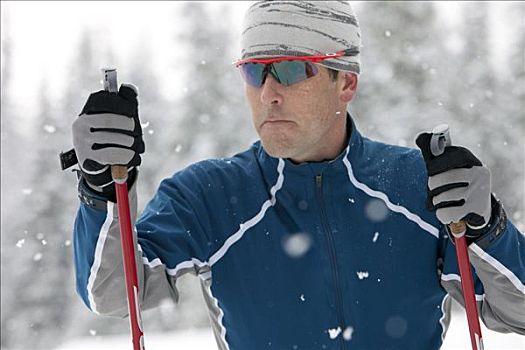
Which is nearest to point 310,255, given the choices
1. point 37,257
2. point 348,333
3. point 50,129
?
point 348,333

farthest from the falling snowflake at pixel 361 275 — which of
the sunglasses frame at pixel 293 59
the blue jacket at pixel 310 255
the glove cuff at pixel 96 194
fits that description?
the glove cuff at pixel 96 194

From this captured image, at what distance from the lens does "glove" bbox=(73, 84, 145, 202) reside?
2.53 meters

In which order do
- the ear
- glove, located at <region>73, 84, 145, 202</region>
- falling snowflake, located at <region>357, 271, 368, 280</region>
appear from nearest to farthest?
glove, located at <region>73, 84, 145, 202</region>, falling snowflake, located at <region>357, 271, 368, 280</region>, the ear

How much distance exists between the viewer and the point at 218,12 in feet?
104

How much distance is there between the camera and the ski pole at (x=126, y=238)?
8.57 feet

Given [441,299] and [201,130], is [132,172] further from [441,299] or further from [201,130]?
[201,130]

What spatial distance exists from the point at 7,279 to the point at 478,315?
1040 inches

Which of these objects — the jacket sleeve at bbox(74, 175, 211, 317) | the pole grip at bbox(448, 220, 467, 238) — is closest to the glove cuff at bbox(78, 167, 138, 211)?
the jacket sleeve at bbox(74, 175, 211, 317)

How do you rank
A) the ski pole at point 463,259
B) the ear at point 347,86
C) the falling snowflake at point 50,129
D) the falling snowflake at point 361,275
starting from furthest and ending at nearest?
the falling snowflake at point 50,129 < the ear at point 347,86 < the falling snowflake at point 361,275 < the ski pole at point 463,259

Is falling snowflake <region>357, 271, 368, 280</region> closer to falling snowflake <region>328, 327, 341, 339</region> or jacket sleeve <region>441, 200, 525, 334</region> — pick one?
falling snowflake <region>328, 327, 341, 339</region>

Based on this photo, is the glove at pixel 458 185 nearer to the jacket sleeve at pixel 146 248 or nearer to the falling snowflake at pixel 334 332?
the falling snowflake at pixel 334 332

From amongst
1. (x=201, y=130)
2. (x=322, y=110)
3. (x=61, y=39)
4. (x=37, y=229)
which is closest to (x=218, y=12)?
(x=201, y=130)

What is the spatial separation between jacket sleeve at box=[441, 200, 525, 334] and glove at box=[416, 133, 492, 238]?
13 centimetres

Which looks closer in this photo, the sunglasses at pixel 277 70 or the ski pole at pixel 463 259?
the ski pole at pixel 463 259
